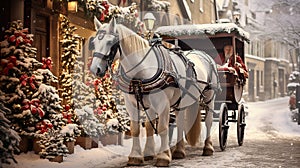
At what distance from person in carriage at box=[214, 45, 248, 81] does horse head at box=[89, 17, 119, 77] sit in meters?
3.65

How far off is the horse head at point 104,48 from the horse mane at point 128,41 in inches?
5.8

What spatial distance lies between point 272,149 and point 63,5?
4.89 meters

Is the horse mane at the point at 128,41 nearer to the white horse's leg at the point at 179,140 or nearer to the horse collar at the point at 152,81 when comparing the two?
the horse collar at the point at 152,81

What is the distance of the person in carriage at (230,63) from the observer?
891cm

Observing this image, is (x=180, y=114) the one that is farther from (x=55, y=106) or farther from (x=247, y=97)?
(x=247, y=97)

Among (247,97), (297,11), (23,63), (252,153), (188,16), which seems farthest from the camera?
(247,97)

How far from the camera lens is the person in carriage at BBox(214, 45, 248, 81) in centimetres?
891

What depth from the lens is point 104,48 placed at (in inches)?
219

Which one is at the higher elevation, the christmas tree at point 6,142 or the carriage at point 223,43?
the carriage at point 223,43

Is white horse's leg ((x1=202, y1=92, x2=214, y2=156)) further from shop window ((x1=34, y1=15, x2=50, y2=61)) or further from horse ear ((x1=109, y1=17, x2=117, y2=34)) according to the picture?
shop window ((x1=34, y1=15, x2=50, y2=61))

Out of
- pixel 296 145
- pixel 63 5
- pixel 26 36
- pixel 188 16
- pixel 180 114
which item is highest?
pixel 188 16

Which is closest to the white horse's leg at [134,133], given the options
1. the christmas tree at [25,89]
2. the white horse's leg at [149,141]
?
the white horse's leg at [149,141]

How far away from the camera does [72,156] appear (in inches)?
288

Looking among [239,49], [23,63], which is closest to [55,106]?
[23,63]
